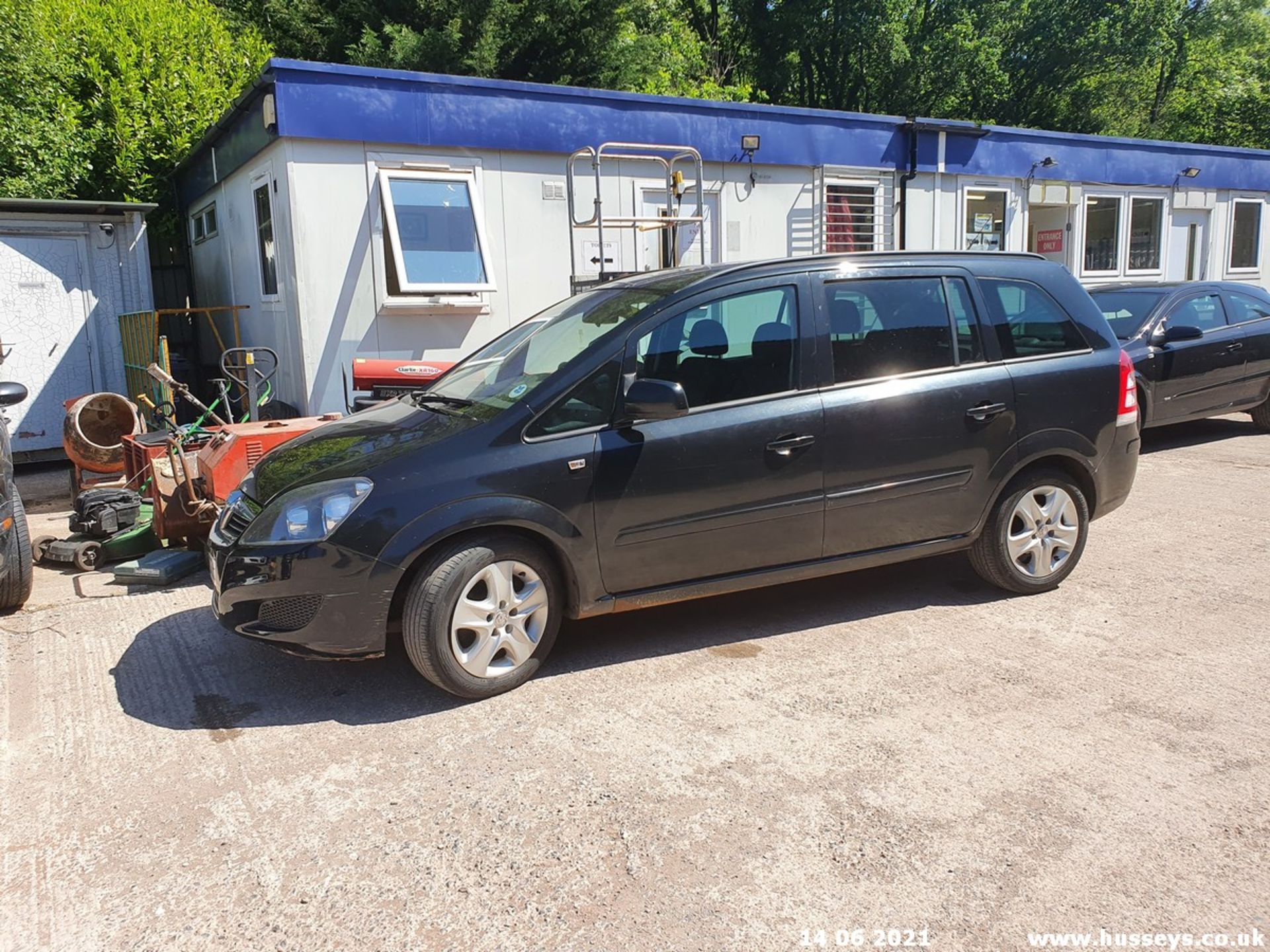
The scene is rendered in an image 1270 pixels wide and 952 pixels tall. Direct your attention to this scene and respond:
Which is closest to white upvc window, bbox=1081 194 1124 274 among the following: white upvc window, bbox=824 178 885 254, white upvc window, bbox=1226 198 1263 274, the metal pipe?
white upvc window, bbox=1226 198 1263 274

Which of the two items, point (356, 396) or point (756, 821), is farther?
point (356, 396)

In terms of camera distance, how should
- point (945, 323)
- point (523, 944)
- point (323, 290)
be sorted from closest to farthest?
point (523, 944) → point (945, 323) → point (323, 290)

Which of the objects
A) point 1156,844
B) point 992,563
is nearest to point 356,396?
point 992,563

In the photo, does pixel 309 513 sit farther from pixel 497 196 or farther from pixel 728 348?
pixel 497 196

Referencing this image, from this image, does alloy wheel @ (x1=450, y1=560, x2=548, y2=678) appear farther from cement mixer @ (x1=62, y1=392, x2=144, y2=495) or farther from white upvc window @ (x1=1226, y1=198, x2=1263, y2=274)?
white upvc window @ (x1=1226, y1=198, x2=1263, y2=274)

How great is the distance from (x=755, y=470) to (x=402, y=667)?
185 cm

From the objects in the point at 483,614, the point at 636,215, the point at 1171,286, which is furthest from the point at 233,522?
the point at 1171,286

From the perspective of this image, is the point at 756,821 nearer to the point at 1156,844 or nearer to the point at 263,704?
the point at 1156,844

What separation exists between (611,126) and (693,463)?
257 inches

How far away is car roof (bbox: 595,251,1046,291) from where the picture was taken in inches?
177

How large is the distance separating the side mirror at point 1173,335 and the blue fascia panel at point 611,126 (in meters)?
4.20

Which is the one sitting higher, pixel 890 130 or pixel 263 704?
pixel 890 130

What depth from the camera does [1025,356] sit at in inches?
195

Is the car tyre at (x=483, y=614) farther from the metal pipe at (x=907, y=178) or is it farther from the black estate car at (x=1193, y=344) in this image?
the metal pipe at (x=907, y=178)
